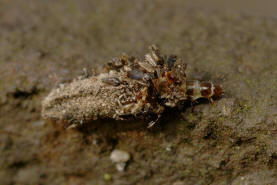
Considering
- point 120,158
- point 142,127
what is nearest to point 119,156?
point 120,158

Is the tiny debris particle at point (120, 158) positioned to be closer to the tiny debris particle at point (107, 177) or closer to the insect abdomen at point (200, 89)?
the tiny debris particle at point (107, 177)

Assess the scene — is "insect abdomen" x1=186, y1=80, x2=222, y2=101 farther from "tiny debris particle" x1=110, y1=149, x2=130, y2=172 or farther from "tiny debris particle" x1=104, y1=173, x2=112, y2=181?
"tiny debris particle" x1=104, y1=173, x2=112, y2=181

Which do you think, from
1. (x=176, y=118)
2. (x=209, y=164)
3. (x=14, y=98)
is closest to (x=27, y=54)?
(x=14, y=98)

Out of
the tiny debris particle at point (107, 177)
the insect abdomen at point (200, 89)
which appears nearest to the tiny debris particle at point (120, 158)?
the tiny debris particle at point (107, 177)

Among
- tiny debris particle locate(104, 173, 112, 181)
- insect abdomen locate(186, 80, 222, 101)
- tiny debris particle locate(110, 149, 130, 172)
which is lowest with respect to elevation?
tiny debris particle locate(104, 173, 112, 181)

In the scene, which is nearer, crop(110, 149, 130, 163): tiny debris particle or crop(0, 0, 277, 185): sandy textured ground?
crop(0, 0, 277, 185): sandy textured ground

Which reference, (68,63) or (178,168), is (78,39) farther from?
(178,168)

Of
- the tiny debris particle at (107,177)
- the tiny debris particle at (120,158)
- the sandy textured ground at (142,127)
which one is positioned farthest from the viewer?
the tiny debris particle at (107,177)

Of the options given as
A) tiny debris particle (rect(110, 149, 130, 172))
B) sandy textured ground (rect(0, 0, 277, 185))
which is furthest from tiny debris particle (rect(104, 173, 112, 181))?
tiny debris particle (rect(110, 149, 130, 172))
